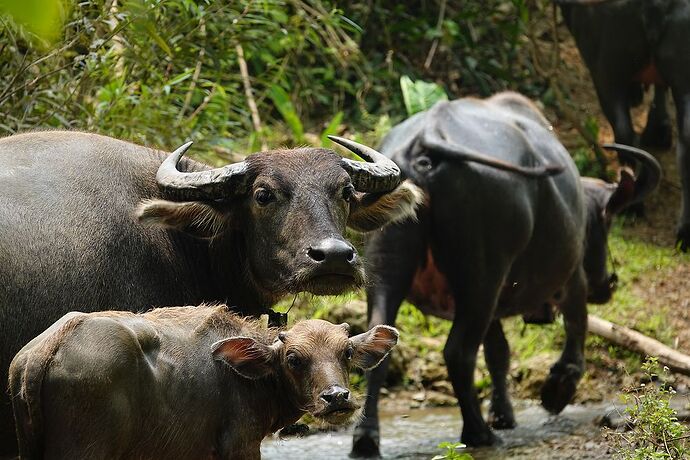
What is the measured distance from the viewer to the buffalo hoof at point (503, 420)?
29.6 ft

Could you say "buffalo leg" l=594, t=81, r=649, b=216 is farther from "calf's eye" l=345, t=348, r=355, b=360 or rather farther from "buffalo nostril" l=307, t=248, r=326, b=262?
"calf's eye" l=345, t=348, r=355, b=360

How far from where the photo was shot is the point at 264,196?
19.7ft

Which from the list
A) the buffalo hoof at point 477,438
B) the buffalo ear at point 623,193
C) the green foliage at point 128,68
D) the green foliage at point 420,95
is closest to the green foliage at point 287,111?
the green foliage at point 420,95

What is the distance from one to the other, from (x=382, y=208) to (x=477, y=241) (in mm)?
1383

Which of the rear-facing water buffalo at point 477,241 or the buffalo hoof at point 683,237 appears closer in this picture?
the rear-facing water buffalo at point 477,241

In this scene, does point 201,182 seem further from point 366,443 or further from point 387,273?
point 366,443

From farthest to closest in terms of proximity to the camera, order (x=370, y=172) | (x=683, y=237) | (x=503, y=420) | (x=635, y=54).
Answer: (x=635, y=54), (x=683, y=237), (x=503, y=420), (x=370, y=172)

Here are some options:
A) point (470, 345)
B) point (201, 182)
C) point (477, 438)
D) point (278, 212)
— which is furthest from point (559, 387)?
point (201, 182)

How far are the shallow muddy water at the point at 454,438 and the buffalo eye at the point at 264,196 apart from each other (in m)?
1.93

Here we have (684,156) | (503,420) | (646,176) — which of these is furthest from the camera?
(684,156)

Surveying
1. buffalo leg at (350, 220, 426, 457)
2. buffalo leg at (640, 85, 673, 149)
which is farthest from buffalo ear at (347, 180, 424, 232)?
buffalo leg at (640, 85, 673, 149)

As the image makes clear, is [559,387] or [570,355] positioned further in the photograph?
[570,355]

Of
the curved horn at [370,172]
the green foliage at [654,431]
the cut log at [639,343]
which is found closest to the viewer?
the green foliage at [654,431]

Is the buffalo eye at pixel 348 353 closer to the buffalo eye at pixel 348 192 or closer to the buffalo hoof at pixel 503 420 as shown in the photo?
the buffalo eye at pixel 348 192
